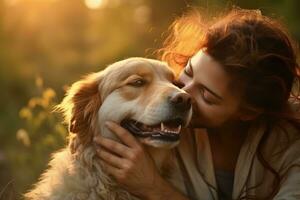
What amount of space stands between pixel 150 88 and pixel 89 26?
20.1m

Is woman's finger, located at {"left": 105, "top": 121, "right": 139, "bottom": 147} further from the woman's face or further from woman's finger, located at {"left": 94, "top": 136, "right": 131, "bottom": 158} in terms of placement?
the woman's face

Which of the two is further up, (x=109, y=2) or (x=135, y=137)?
Result: (x=109, y=2)

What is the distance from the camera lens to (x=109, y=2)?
23453 millimetres

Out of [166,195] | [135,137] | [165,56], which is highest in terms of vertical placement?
[165,56]

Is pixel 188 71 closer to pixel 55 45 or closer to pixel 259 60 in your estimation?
pixel 259 60

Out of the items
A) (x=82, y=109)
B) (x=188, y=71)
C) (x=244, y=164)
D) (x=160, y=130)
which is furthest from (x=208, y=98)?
(x=82, y=109)

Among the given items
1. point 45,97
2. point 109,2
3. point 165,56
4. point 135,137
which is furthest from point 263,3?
point 109,2

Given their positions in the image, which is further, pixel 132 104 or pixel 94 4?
pixel 94 4

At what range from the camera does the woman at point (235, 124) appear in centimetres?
390

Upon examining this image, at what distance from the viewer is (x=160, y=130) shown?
12.5 feet

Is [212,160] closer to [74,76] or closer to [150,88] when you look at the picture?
[150,88]

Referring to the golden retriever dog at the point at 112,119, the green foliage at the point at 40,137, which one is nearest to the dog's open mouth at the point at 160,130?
the golden retriever dog at the point at 112,119

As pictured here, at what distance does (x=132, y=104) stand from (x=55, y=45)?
55.0ft

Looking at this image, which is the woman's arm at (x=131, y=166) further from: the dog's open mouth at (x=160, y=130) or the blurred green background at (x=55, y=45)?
the blurred green background at (x=55, y=45)
